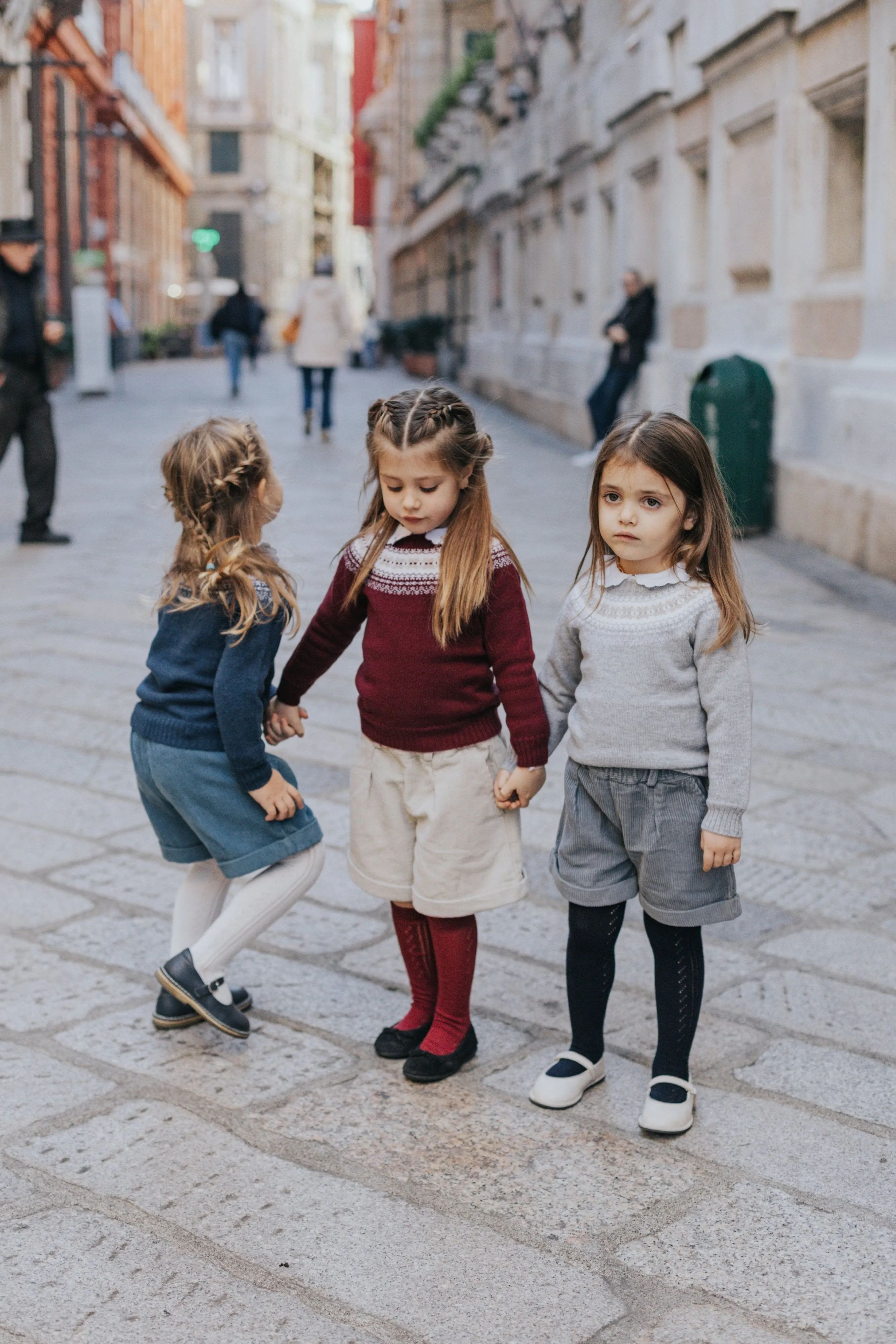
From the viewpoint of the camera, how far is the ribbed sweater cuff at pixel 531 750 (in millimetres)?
2566

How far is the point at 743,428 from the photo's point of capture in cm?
883

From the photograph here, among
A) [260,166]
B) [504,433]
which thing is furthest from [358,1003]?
[260,166]

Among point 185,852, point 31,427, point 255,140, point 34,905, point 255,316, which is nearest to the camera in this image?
point 185,852

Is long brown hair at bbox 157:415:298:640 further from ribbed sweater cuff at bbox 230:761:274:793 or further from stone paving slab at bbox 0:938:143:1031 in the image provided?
stone paving slab at bbox 0:938:143:1031

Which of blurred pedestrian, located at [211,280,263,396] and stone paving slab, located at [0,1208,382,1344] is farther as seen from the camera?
blurred pedestrian, located at [211,280,263,396]

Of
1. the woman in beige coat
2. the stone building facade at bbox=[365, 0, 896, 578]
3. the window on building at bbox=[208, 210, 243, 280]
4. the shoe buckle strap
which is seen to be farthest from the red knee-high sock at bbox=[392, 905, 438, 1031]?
the window on building at bbox=[208, 210, 243, 280]

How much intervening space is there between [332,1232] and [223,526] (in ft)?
3.72

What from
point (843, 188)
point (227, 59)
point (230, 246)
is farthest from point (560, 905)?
point (227, 59)

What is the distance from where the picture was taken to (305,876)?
287cm

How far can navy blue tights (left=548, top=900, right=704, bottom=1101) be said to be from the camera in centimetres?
258

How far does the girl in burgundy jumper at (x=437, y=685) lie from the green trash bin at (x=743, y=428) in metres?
6.25

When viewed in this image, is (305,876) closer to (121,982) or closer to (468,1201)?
(121,982)

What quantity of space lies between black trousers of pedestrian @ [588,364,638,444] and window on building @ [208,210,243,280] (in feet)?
184

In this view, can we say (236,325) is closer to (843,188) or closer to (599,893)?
(843,188)
